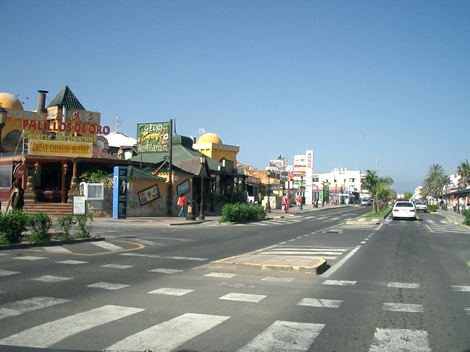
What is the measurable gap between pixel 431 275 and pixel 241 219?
19471 millimetres

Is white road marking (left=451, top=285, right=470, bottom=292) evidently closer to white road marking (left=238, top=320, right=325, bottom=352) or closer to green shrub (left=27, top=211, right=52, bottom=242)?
white road marking (left=238, top=320, right=325, bottom=352)

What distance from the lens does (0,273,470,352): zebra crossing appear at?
5.30 meters

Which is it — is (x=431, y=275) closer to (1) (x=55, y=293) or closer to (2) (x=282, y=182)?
(1) (x=55, y=293)

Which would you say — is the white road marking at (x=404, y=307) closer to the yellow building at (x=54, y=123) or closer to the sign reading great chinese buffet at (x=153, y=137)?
the yellow building at (x=54, y=123)

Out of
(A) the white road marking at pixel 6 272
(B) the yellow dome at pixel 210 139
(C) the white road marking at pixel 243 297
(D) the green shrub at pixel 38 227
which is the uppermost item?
(B) the yellow dome at pixel 210 139

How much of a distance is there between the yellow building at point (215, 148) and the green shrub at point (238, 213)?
72.9ft

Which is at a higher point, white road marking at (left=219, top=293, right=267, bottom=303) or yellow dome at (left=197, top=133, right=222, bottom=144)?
yellow dome at (left=197, top=133, right=222, bottom=144)

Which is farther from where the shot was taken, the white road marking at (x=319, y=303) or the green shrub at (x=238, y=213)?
the green shrub at (x=238, y=213)

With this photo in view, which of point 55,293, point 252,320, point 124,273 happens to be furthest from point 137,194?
point 252,320

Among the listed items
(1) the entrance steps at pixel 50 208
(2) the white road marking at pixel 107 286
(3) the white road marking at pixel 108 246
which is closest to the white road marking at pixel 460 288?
(2) the white road marking at pixel 107 286

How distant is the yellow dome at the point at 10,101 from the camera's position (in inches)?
1837

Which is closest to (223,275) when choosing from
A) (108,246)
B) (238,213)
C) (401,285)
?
(401,285)

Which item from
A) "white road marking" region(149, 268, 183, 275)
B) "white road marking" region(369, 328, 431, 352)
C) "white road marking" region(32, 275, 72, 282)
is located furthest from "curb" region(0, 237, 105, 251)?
"white road marking" region(369, 328, 431, 352)

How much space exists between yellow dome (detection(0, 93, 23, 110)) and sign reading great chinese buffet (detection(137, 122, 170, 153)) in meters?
16.0
